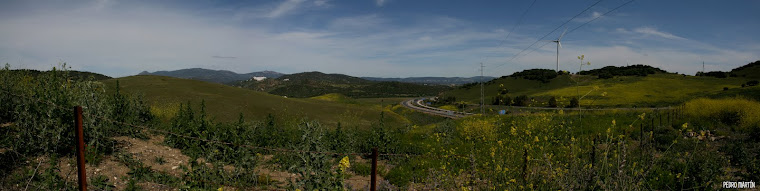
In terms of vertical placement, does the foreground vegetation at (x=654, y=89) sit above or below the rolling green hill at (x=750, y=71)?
below

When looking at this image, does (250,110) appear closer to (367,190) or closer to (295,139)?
(295,139)

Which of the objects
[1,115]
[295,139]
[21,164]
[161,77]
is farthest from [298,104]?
[21,164]

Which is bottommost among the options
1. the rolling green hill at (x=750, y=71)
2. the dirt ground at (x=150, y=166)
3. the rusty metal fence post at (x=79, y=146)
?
the dirt ground at (x=150, y=166)

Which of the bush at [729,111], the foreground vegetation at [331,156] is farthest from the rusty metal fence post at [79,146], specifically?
the bush at [729,111]

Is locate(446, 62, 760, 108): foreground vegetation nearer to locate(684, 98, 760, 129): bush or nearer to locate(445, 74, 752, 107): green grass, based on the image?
locate(445, 74, 752, 107): green grass

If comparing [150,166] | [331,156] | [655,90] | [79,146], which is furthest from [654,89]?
[79,146]

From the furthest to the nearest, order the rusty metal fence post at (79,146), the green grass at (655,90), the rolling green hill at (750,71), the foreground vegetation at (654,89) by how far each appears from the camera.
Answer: the rolling green hill at (750,71), the green grass at (655,90), the foreground vegetation at (654,89), the rusty metal fence post at (79,146)

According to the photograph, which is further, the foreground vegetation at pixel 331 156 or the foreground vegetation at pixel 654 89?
the foreground vegetation at pixel 654 89

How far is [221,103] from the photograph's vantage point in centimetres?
2439

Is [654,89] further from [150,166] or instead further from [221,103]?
[150,166]

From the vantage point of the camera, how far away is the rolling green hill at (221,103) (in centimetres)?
2158

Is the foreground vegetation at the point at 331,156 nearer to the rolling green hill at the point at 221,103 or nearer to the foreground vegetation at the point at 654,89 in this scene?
the rolling green hill at the point at 221,103

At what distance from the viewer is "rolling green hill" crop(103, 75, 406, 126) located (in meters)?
21.6

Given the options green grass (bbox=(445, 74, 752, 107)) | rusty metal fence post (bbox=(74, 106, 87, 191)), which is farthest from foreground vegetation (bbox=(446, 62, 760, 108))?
rusty metal fence post (bbox=(74, 106, 87, 191))
